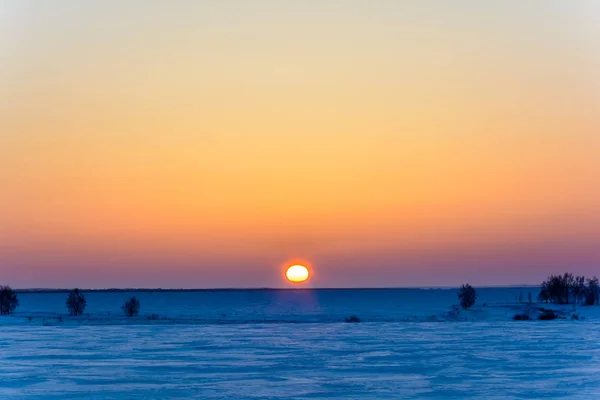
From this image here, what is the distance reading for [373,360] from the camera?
31.4 metres

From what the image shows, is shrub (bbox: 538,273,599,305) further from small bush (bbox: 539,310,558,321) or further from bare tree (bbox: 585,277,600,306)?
small bush (bbox: 539,310,558,321)

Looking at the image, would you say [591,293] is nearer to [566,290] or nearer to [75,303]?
[566,290]

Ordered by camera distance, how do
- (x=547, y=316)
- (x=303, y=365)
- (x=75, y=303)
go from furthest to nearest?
(x=75, y=303)
(x=547, y=316)
(x=303, y=365)

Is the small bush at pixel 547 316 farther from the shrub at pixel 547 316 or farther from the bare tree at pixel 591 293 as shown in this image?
the bare tree at pixel 591 293

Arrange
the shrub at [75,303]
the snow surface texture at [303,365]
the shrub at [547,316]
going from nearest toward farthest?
the snow surface texture at [303,365] < the shrub at [547,316] < the shrub at [75,303]

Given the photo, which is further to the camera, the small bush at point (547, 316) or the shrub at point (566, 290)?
the shrub at point (566, 290)

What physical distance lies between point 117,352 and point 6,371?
25.4 feet

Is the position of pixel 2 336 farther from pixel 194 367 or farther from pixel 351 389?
pixel 351 389

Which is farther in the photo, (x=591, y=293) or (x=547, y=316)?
(x=591, y=293)

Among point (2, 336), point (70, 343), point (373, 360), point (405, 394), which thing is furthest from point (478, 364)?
point (2, 336)

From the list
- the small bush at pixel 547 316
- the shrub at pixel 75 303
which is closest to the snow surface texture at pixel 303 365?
the small bush at pixel 547 316

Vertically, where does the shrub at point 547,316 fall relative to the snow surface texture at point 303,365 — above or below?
above

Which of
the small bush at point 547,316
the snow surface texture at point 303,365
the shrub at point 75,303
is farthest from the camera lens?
the shrub at point 75,303

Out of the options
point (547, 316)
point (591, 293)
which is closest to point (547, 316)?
point (547, 316)
